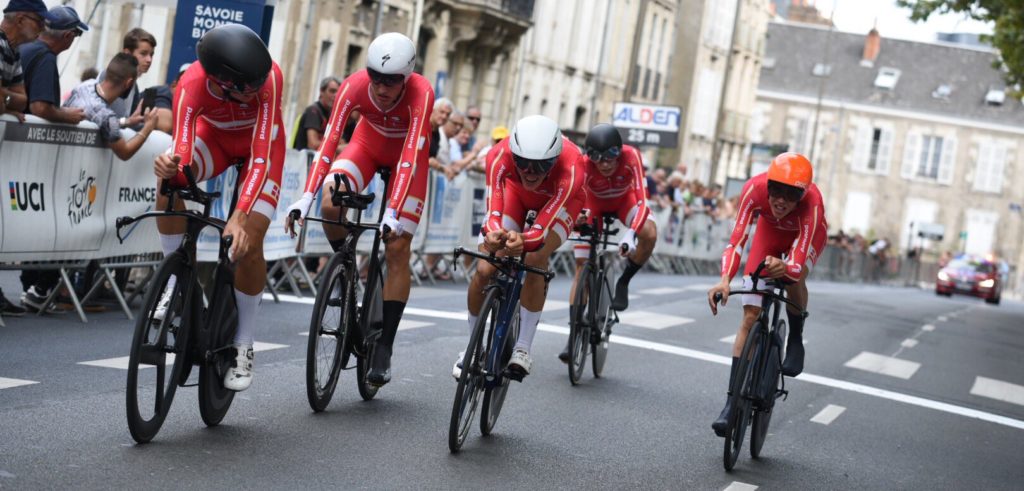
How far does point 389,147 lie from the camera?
345 inches

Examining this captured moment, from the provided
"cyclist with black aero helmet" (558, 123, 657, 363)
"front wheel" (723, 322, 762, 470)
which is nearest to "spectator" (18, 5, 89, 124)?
"cyclist with black aero helmet" (558, 123, 657, 363)

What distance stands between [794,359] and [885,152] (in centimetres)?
9099

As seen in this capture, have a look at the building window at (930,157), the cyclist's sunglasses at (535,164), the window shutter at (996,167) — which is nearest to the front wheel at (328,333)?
the cyclist's sunglasses at (535,164)

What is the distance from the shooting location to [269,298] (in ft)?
49.7

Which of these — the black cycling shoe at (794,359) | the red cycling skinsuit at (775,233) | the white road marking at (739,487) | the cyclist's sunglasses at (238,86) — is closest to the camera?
the cyclist's sunglasses at (238,86)

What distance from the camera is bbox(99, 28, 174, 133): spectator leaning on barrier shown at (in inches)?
484

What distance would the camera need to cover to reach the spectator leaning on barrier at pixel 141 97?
12.3 meters

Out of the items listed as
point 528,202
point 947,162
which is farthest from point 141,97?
point 947,162

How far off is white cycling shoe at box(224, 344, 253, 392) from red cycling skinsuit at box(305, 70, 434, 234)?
107 cm

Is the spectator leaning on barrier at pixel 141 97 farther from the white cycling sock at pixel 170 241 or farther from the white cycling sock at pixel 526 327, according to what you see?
the white cycling sock at pixel 170 241

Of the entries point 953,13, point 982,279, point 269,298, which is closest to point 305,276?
point 269,298

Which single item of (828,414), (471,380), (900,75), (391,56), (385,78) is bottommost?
(828,414)

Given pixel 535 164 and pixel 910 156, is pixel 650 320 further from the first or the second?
pixel 910 156

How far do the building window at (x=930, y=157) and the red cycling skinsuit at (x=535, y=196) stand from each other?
3594 inches
